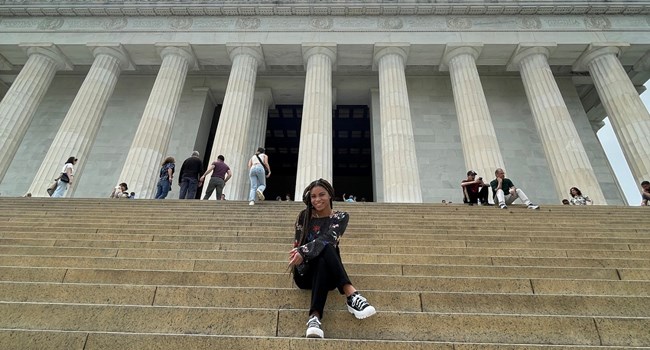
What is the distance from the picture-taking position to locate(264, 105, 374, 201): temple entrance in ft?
96.4

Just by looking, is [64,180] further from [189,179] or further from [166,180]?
[189,179]

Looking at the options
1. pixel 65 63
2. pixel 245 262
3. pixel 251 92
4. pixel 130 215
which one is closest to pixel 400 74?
pixel 251 92

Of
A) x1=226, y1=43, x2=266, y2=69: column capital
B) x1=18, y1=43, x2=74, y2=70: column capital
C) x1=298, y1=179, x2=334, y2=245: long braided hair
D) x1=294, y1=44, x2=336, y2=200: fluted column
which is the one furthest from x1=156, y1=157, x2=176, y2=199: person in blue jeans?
x1=18, y1=43, x2=74, y2=70: column capital

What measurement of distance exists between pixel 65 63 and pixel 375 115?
20572 millimetres

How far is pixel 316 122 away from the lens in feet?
61.1

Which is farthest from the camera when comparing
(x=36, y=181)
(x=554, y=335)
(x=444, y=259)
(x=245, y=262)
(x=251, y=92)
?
(x=251, y=92)

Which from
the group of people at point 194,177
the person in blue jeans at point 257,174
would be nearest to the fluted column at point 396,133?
the group of people at point 194,177

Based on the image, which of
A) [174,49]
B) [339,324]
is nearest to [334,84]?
[174,49]

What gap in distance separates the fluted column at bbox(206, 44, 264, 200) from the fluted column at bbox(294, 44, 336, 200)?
3003 mm

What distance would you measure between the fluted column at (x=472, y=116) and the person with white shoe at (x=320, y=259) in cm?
1500

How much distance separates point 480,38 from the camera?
2088 cm

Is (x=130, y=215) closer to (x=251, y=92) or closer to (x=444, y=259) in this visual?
(x=444, y=259)

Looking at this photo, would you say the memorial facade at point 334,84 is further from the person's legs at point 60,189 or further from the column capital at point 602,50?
the person's legs at point 60,189

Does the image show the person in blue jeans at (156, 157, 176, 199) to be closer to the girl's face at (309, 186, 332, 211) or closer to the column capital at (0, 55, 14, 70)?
the girl's face at (309, 186, 332, 211)
